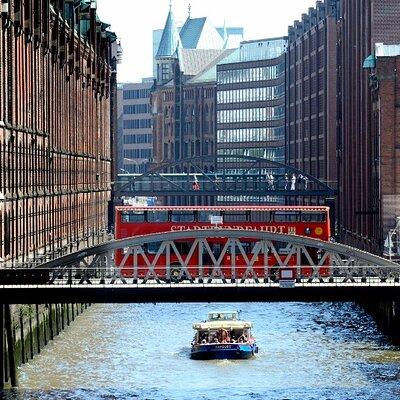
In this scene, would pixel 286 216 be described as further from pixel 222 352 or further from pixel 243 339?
pixel 222 352

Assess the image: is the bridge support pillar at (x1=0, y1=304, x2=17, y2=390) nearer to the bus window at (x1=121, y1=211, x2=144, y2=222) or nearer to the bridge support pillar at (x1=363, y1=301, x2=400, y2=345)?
the bridge support pillar at (x1=363, y1=301, x2=400, y2=345)

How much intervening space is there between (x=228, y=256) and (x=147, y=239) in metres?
31.6

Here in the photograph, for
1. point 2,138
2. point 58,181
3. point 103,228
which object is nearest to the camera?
point 2,138

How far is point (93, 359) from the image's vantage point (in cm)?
9256

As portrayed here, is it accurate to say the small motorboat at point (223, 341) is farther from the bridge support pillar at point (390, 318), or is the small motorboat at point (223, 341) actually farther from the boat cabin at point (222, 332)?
the bridge support pillar at point (390, 318)

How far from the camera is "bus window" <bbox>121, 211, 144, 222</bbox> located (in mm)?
117000

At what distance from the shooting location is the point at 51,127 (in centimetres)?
11938

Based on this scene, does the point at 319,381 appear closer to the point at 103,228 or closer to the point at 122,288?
the point at 122,288

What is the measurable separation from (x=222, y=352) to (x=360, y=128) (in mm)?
60329

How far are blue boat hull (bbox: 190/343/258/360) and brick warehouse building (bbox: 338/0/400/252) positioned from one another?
126 feet

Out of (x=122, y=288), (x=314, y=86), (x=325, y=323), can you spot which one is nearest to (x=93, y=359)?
(x=122, y=288)

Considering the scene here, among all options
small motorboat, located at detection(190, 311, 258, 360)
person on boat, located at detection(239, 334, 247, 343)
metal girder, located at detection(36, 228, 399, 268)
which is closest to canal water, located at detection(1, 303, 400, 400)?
small motorboat, located at detection(190, 311, 258, 360)

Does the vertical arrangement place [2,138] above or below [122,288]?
above

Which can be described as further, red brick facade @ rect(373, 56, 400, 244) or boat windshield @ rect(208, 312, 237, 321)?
red brick facade @ rect(373, 56, 400, 244)
